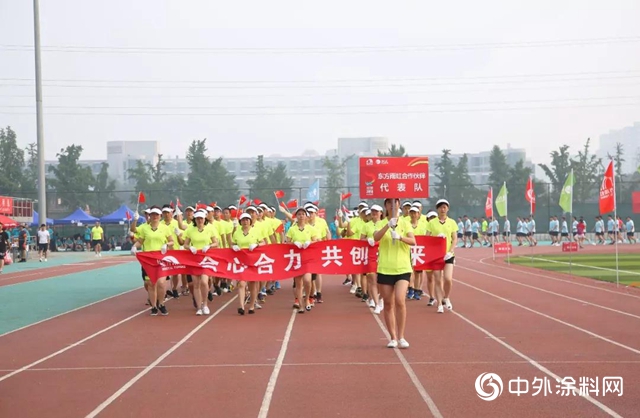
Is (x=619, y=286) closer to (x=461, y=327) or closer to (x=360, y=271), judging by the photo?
(x=360, y=271)

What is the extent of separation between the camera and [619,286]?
20203mm

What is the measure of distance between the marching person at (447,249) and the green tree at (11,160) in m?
53.8

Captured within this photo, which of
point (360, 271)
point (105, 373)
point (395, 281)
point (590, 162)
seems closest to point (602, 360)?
point (395, 281)

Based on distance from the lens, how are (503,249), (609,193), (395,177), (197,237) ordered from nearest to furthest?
(395,177) < (197,237) < (609,193) < (503,249)

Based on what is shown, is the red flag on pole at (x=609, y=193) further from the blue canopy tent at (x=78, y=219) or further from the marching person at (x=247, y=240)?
the blue canopy tent at (x=78, y=219)

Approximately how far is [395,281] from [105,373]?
3.75m

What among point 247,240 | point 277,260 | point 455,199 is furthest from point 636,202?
point 247,240

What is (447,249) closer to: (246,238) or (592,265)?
(246,238)

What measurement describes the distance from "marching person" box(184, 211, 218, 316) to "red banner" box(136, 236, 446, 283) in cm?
16

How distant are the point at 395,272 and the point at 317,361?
5.40ft

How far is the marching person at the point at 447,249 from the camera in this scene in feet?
49.4

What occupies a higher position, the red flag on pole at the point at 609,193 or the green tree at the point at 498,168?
the green tree at the point at 498,168

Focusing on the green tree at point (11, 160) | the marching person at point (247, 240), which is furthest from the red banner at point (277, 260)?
the green tree at point (11, 160)

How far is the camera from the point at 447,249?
15359 millimetres
